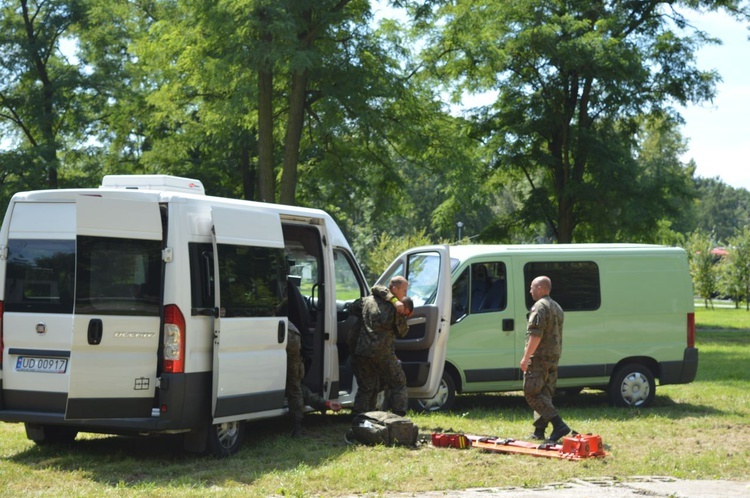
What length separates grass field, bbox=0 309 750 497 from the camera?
27.9 feet

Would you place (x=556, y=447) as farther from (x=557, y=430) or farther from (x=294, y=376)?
(x=294, y=376)

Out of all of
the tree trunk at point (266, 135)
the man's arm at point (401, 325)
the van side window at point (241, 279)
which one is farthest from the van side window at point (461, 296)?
the tree trunk at point (266, 135)

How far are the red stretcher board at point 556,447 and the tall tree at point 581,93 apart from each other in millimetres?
20550

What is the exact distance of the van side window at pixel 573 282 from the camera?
14086 mm

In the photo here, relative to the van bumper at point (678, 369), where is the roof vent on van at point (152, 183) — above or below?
above

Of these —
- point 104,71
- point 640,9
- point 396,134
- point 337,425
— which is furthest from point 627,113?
point 337,425

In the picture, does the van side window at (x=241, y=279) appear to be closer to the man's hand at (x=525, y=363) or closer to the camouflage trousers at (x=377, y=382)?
the camouflage trousers at (x=377, y=382)

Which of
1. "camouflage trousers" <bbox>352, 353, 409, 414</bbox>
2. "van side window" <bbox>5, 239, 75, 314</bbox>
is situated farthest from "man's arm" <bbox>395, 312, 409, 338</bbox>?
"van side window" <bbox>5, 239, 75, 314</bbox>

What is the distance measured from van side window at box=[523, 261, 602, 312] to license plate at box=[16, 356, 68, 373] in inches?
268

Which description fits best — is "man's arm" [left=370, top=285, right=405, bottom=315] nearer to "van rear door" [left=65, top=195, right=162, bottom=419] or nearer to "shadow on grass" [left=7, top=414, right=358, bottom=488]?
"shadow on grass" [left=7, top=414, right=358, bottom=488]

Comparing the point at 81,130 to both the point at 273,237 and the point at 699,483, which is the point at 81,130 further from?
the point at 699,483

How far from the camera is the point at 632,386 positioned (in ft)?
47.0

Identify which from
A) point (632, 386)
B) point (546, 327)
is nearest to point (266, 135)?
point (632, 386)

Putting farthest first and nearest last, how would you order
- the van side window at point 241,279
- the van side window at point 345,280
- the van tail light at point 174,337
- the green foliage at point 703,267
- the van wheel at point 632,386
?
the green foliage at point 703,267
the van wheel at point 632,386
the van side window at point 345,280
the van side window at point 241,279
the van tail light at point 174,337
